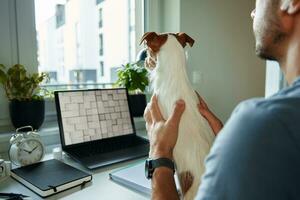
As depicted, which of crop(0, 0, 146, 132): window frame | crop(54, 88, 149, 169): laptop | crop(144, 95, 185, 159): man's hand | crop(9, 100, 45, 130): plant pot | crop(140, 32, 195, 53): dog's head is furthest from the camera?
crop(0, 0, 146, 132): window frame

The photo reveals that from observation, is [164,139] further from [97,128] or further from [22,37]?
[22,37]

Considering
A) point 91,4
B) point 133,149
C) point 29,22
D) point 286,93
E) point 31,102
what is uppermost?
point 91,4

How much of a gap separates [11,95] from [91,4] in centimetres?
85

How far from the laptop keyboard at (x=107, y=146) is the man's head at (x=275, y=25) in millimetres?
809

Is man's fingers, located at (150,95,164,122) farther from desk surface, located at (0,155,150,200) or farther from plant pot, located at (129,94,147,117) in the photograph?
plant pot, located at (129,94,147,117)

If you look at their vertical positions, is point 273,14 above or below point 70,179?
above

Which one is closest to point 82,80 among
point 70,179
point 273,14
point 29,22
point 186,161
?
point 29,22

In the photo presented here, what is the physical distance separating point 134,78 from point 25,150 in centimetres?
84

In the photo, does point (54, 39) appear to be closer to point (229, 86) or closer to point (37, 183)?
point (37, 183)

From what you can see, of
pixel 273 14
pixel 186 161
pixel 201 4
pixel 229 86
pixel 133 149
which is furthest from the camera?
pixel 229 86

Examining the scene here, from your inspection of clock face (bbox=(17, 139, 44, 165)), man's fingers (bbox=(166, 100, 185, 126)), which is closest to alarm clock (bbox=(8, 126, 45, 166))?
clock face (bbox=(17, 139, 44, 165))

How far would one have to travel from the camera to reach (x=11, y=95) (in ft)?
4.36

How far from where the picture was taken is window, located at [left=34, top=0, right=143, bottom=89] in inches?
64.9

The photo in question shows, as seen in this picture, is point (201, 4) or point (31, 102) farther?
point (201, 4)
